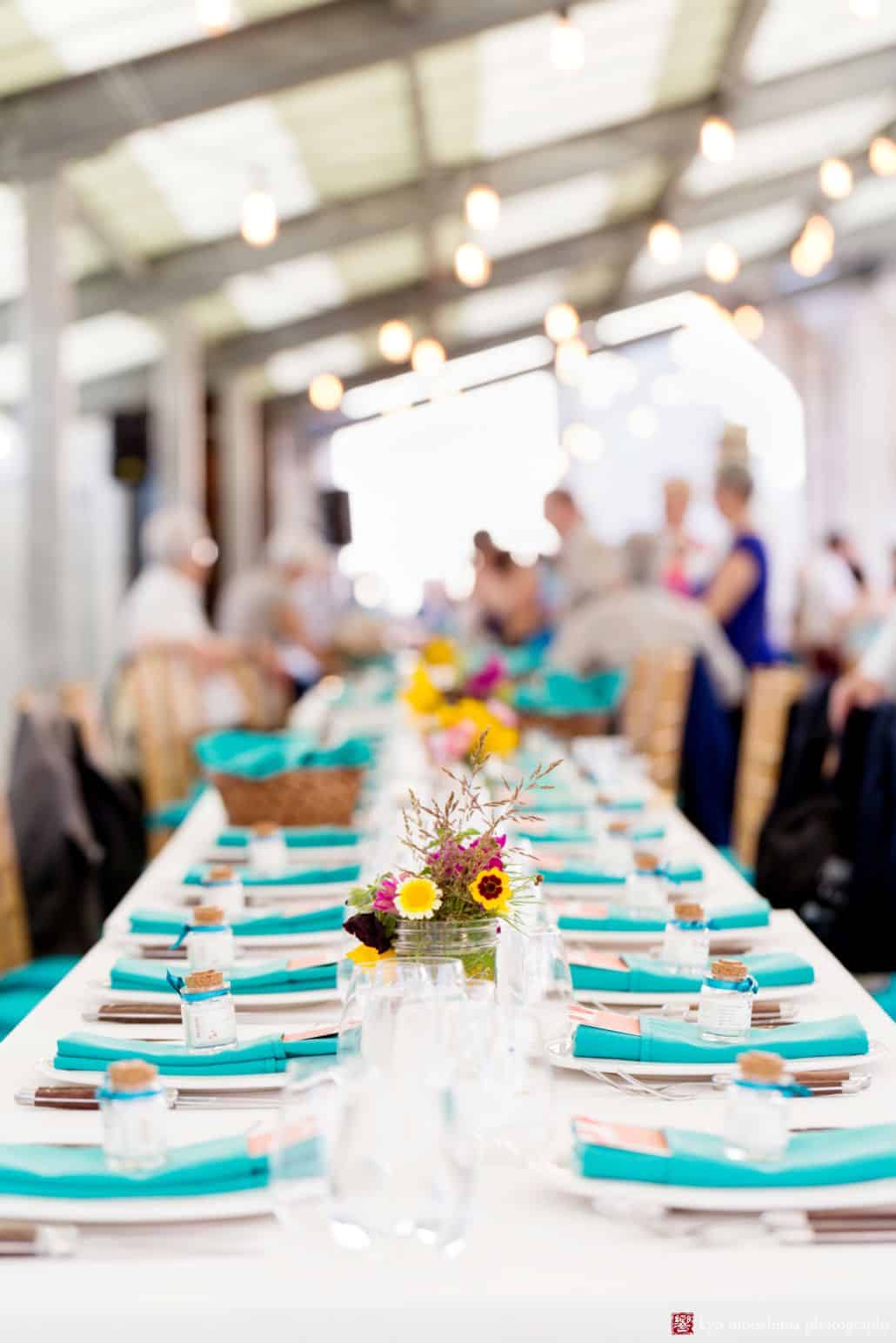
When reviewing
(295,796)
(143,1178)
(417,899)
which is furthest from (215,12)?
(143,1178)

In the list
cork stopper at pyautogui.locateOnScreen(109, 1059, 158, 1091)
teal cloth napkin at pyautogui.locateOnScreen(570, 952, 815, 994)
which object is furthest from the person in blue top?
cork stopper at pyautogui.locateOnScreen(109, 1059, 158, 1091)

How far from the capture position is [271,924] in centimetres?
200

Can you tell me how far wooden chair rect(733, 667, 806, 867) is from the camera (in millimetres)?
4035

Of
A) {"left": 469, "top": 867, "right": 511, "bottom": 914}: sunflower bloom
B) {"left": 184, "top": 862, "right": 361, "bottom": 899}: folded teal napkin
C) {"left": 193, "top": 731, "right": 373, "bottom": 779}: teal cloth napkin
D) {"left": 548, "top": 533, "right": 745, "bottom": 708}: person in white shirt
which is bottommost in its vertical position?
{"left": 184, "top": 862, "right": 361, "bottom": 899}: folded teal napkin

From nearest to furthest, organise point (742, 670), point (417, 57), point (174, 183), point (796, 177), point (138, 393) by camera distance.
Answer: point (742, 670)
point (417, 57)
point (174, 183)
point (796, 177)
point (138, 393)

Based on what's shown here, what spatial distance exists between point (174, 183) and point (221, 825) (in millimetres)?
5508

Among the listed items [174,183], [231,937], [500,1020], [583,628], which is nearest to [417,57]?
[174,183]

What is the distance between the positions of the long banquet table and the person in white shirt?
4.26 m

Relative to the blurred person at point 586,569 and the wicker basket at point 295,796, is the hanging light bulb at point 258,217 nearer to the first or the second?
the blurred person at point 586,569

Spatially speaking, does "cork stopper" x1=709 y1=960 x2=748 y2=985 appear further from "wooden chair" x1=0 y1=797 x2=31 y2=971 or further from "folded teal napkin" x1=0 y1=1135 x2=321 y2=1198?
"wooden chair" x1=0 y1=797 x2=31 y2=971

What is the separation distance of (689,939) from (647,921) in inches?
7.2

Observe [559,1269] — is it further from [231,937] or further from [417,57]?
[417,57]

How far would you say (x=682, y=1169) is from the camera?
1136 mm

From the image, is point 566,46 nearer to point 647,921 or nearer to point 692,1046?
point 647,921
